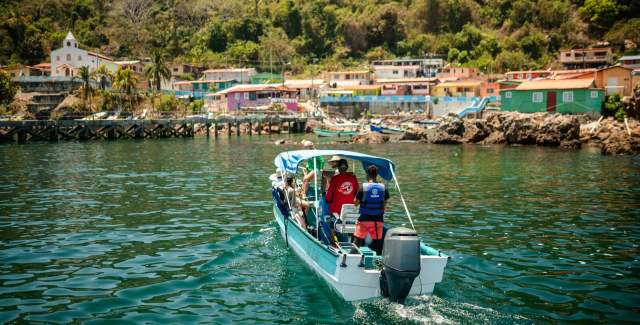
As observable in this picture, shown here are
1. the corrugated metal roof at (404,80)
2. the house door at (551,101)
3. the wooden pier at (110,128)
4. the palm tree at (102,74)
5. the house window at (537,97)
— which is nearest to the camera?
the house door at (551,101)

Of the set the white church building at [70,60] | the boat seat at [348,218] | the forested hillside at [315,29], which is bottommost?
the boat seat at [348,218]

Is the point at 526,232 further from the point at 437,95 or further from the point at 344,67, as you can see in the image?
the point at 344,67

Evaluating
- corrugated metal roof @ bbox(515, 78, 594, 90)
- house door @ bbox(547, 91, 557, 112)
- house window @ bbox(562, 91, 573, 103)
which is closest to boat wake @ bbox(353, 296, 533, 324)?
house window @ bbox(562, 91, 573, 103)

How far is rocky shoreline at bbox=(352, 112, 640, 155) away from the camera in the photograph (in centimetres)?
5512

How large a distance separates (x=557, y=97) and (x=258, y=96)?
2078 inches

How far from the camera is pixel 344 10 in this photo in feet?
504

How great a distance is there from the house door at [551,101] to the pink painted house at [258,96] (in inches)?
1796

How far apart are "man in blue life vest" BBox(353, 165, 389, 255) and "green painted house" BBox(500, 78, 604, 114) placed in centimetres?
6066

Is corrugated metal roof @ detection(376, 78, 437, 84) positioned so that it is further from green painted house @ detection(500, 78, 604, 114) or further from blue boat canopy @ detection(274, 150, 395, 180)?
blue boat canopy @ detection(274, 150, 395, 180)

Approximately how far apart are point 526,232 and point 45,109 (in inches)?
3607

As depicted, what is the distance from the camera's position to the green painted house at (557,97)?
216 feet

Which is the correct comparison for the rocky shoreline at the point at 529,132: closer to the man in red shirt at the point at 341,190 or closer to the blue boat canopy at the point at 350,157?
the blue boat canopy at the point at 350,157

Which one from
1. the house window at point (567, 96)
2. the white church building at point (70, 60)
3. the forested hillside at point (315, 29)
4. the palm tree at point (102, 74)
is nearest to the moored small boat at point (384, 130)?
the house window at point (567, 96)

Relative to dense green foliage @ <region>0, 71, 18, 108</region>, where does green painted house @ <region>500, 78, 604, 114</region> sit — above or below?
below
